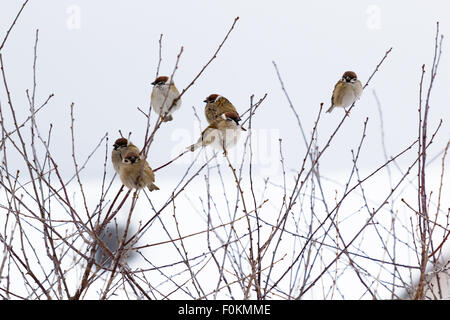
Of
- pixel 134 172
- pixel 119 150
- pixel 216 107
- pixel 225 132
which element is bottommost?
pixel 134 172

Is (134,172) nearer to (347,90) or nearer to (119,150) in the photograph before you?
(119,150)

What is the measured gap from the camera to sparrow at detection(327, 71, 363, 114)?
20.9ft

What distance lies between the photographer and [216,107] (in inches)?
253

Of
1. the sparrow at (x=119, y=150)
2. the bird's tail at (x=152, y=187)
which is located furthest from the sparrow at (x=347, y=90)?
the bird's tail at (x=152, y=187)

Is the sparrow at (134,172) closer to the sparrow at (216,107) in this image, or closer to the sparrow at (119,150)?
the sparrow at (119,150)

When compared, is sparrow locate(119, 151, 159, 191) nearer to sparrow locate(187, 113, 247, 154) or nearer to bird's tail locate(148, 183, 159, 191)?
bird's tail locate(148, 183, 159, 191)

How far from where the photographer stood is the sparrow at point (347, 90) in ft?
20.9

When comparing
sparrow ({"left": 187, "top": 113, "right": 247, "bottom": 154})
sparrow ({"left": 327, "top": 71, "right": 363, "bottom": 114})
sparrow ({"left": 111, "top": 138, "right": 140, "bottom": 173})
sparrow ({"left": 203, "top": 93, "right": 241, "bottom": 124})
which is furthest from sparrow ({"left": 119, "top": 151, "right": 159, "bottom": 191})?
sparrow ({"left": 327, "top": 71, "right": 363, "bottom": 114})

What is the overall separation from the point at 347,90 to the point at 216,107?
1.39 m

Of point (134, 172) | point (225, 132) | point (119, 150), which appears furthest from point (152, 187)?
point (225, 132)
